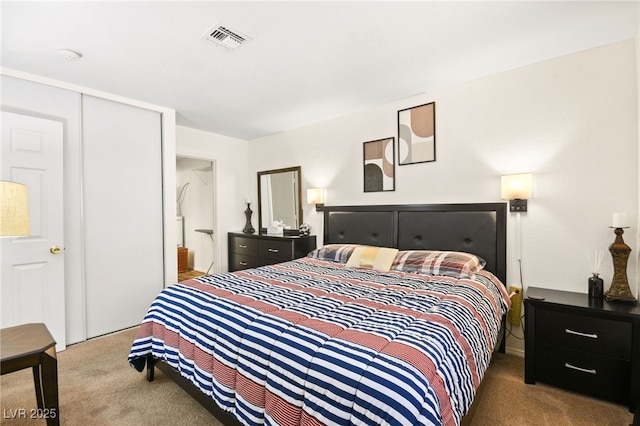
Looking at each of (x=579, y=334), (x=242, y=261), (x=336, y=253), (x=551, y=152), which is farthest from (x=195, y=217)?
(x=579, y=334)

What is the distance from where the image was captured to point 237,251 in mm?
4707

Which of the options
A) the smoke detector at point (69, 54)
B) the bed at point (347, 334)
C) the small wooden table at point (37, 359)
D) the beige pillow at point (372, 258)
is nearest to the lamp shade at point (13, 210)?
the small wooden table at point (37, 359)

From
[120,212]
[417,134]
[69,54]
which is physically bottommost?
[120,212]

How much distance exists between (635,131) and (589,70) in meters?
0.58

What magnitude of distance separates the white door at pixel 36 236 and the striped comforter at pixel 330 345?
1.29 metres

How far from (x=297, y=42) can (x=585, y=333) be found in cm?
283

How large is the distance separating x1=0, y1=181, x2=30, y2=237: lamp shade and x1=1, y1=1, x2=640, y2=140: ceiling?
1168 millimetres

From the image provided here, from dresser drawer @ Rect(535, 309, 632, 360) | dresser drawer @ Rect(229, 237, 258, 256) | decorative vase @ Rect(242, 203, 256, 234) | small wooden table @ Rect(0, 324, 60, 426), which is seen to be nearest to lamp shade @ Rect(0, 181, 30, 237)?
small wooden table @ Rect(0, 324, 60, 426)

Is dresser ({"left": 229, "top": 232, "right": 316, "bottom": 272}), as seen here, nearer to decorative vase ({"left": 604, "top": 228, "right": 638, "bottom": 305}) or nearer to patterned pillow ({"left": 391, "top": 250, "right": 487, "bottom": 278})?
patterned pillow ({"left": 391, "top": 250, "right": 487, "bottom": 278})

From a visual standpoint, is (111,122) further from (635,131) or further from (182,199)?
(635,131)

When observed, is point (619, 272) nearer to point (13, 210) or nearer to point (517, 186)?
point (517, 186)

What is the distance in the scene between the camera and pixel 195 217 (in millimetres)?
6371

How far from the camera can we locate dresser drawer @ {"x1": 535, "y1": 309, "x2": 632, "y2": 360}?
6.26ft

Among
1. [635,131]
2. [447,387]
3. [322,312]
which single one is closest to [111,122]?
[322,312]
